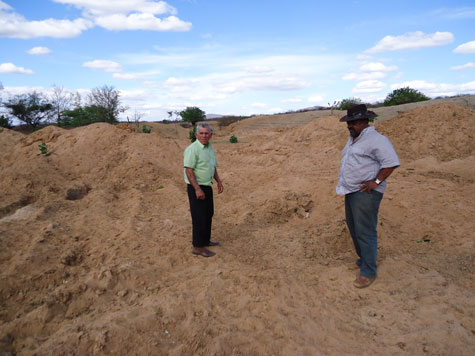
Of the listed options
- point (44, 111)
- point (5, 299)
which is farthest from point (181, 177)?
point (44, 111)

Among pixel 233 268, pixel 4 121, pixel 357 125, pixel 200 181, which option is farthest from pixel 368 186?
pixel 4 121

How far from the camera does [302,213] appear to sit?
5.38 m

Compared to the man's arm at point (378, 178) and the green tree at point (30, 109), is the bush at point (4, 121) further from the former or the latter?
the man's arm at point (378, 178)

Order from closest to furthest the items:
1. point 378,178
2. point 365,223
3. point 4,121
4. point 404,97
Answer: point 378,178 < point 365,223 < point 4,121 < point 404,97

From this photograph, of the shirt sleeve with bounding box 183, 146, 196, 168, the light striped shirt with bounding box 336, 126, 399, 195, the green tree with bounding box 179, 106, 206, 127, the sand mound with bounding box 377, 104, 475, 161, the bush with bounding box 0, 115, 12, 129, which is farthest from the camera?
the green tree with bounding box 179, 106, 206, 127

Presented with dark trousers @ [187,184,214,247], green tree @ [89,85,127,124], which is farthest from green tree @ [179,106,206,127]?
dark trousers @ [187,184,214,247]

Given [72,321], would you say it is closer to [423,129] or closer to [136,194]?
[136,194]

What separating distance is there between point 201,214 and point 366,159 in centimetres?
194

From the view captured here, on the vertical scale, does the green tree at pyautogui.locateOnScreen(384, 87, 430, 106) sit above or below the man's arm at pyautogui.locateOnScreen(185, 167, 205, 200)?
above

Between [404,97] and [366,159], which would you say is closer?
[366,159]

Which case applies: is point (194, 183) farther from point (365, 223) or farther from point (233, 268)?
point (365, 223)

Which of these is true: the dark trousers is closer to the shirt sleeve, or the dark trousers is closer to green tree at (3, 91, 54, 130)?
the shirt sleeve

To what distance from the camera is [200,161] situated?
358 cm

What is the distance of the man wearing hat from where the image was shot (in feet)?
8.88
